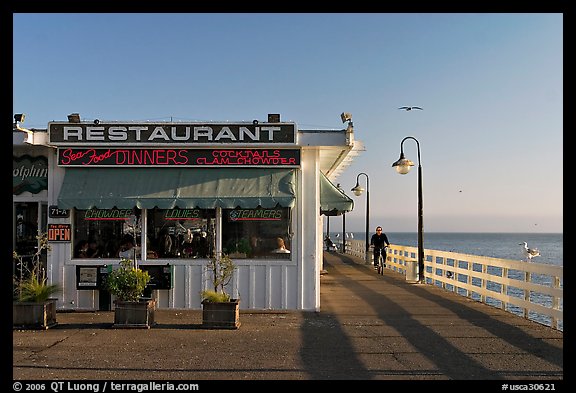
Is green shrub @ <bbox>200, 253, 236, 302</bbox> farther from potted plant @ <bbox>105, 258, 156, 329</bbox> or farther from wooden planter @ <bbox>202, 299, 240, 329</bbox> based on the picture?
potted plant @ <bbox>105, 258, 156, 329</bbox>

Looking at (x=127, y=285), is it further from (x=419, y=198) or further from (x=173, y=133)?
(x=419, y=198)

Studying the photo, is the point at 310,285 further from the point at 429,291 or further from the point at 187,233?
the point at 429,291

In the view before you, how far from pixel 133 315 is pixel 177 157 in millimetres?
3584

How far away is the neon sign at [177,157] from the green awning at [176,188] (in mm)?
139

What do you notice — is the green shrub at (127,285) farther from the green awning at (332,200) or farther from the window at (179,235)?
the green awning at (332,200)

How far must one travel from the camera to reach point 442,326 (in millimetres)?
11195

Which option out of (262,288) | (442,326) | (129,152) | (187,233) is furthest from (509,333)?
(129,152)

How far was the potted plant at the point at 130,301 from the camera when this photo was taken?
1084 centimetres

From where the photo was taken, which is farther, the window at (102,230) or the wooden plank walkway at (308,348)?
the window at (102,230)

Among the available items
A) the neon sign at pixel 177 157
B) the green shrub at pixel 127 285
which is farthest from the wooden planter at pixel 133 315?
the neon sign at pixel 177 157

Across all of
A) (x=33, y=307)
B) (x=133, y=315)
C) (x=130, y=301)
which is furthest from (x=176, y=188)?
(x=33, y=307)

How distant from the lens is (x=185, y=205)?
1266 centimetres

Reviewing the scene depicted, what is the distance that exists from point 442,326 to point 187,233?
5.21m

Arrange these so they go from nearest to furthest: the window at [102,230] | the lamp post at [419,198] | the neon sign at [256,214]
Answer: the neon sign at [256,214], the window at [102,230], the lamp post at [419,198]
